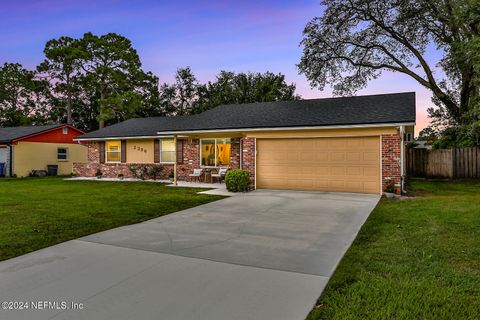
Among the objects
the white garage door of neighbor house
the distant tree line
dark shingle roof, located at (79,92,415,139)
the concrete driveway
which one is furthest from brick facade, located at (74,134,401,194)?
the distant tree line

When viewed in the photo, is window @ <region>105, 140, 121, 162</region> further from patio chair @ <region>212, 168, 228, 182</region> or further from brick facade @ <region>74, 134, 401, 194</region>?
patio chair @ <region>212, 168, 228, 182</region>

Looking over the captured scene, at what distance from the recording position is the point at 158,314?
3.03 metres

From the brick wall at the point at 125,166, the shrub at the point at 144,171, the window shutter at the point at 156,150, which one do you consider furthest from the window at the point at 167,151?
the shrub at the point at 144,171

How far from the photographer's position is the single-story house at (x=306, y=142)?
11414 millimetres

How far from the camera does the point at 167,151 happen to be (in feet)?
59.2

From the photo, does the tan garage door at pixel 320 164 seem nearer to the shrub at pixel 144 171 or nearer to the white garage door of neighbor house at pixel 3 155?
the shrub at pixel 144 171

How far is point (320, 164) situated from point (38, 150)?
19.9 metres

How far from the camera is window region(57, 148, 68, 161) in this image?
23.8 m

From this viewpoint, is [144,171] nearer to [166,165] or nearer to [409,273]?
[166,165]

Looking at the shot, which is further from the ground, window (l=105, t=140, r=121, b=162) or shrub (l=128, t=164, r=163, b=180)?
window (l=105, t=140, r=121, b=162)

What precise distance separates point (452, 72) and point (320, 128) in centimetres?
1368

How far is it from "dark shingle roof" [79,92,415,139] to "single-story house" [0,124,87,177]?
824cm

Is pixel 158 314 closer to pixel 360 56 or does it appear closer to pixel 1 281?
pixel 1 281

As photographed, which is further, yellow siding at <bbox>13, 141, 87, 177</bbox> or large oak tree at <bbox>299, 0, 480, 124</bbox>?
yellow siding at <bbox>13, 141, 87, 177</bbox>
